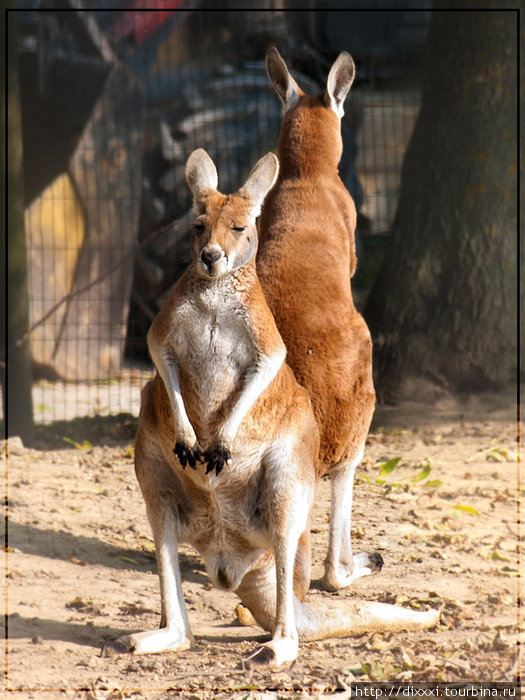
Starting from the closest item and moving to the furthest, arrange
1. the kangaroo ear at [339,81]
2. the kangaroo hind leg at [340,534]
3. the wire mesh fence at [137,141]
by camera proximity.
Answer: the kangaroo hind leg at [340,534] → the kangaroo ear at [339,81] → the wire mesh fence at [137,141]

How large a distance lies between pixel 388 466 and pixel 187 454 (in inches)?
106

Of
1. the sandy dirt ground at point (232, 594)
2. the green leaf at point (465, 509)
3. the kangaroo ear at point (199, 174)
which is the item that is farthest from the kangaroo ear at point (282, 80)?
the green leaf at point (465, 509)

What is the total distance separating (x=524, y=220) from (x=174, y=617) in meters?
5.07

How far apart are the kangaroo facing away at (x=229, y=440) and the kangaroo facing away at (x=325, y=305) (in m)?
0.41

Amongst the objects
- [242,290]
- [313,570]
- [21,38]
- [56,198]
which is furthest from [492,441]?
[21,38]

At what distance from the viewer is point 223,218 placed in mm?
3311

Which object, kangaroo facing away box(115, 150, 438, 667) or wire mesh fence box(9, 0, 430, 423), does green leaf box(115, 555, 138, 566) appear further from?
wire mesh fence box(9, 0, 430, 423)

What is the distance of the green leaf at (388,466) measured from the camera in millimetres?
5725

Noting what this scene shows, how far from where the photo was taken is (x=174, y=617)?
138 inches

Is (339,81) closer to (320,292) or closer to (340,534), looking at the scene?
(320,292)

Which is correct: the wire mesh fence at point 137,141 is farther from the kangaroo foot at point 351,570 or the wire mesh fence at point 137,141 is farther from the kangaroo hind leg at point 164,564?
the kangaroo hind leg at point 164,564

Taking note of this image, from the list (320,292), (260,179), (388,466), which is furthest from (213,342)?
(388,466)

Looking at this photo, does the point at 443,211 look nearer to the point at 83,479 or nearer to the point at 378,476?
the point at 378,476

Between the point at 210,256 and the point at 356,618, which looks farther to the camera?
the point at 356,618
